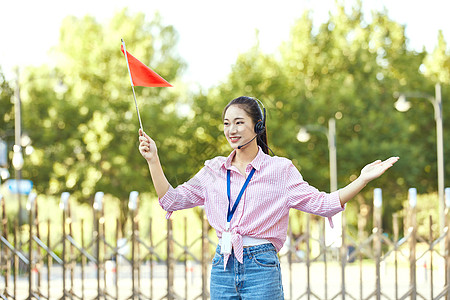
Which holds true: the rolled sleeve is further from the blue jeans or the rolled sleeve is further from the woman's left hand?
the woman's left hand

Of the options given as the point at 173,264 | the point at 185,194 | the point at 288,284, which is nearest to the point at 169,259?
the point at 173,264

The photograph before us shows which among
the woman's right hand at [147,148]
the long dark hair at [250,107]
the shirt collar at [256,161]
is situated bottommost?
the shirt collar at [256,161]

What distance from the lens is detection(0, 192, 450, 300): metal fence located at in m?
8.27

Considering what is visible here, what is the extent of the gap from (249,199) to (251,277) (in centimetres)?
34

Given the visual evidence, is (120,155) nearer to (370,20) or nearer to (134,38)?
(134,38)

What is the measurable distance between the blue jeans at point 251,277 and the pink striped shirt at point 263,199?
5cm

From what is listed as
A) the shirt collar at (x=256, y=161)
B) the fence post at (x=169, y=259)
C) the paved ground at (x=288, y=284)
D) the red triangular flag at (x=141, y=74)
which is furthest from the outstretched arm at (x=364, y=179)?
the paved ground at (x=288, y=284)

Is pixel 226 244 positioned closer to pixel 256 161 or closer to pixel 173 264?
pixel 256 161

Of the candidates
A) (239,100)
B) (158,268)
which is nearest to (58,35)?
(158,268)

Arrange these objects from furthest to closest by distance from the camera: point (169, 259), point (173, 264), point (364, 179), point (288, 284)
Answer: point (288, 284), point (173, 264), point (169, 259), point (364, 179)

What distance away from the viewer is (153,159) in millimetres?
3465

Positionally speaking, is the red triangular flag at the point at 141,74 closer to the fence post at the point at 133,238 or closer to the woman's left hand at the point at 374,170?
the woman's left hand at the point at 374,170

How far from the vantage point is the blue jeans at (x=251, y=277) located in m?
3.29

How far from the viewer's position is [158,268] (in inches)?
937
